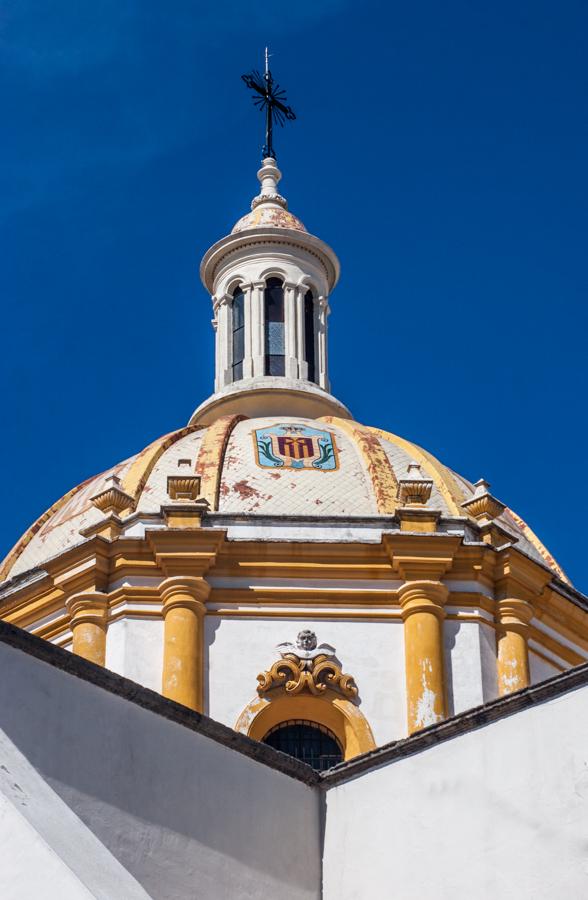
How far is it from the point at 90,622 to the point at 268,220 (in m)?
8.03

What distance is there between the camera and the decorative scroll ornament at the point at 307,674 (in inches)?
752

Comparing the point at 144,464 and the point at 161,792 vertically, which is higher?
the point at 144,464

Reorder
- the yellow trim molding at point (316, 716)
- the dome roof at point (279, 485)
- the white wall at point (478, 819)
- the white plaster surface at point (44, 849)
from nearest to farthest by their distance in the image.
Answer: the white plaster surface at point (44, 849) < the white wall at point (478, 819) < the yellow trim molding at point (316, 716) < the dome roof at point (279, 485)

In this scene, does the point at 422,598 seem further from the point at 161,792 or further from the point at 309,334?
the point at 161,792

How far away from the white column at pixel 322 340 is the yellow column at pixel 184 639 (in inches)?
231

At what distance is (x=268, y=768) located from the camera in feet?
42.3

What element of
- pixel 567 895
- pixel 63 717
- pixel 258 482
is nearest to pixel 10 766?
pixel 63 717

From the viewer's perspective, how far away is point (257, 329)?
82.0ft

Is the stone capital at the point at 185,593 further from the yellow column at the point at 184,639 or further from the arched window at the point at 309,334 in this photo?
the arched window at the point at 309,334

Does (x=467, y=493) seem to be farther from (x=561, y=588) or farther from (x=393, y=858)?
(x=393, y=858)

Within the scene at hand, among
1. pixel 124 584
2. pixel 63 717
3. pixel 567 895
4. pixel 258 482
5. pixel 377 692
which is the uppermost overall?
pixel 258 482

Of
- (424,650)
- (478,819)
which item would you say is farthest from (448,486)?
(478,819)

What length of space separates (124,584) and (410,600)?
117 inches

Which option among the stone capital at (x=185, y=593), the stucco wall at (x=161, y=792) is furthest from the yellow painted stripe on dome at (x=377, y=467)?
the stucco wall at (x=161, y=792)
